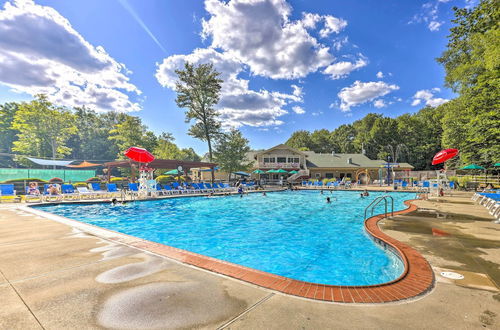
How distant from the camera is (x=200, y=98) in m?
34.8

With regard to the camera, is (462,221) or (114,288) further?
(462,221)

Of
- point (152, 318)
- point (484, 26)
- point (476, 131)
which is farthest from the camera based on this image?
point (476, 131)

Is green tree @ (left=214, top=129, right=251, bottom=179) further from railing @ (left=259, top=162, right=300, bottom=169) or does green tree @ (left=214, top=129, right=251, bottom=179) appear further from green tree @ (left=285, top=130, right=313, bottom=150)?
green tree @ (left=285, top=130, right=313, bottom=150)

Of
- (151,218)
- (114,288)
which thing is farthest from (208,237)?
(114,288)

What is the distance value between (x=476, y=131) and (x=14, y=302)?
959 inches

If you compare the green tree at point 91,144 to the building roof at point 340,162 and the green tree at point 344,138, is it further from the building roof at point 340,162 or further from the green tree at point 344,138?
the green tree at point 344,138

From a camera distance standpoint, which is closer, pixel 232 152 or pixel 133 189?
pixel 133 189

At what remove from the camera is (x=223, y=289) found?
297 cm

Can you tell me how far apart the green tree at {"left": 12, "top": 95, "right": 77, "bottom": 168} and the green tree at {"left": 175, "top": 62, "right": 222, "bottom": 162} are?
2029 centimetres

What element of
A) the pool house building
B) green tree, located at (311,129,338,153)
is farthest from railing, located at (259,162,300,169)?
green tree, located at (311,129,338,153)

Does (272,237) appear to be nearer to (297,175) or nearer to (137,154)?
(137,154)

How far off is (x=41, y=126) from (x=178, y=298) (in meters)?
46.2

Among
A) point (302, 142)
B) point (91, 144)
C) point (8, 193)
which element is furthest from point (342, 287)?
point (91, 144)

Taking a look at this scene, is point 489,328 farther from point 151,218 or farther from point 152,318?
point 151,218
